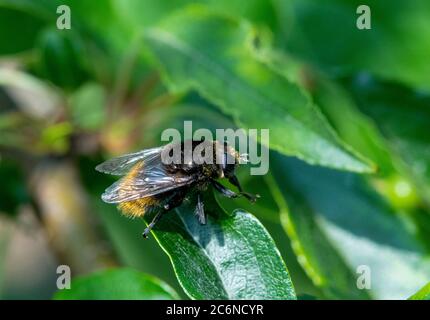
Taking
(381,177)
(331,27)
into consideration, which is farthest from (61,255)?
(331,27)

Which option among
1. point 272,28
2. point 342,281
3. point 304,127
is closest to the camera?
point 304,127

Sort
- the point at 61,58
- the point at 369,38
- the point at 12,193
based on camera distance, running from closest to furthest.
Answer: the point at 61,58, the point at 12,193, the point at 369,38

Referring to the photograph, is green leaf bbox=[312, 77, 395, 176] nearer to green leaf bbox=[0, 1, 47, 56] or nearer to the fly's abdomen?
the fly's abdomen

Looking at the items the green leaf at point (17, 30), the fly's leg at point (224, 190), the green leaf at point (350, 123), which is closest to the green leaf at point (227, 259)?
the fly's leg at point (224, 190)

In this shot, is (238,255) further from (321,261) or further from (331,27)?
(331,27)

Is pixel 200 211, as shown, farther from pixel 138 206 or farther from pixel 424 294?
pixel 424 294

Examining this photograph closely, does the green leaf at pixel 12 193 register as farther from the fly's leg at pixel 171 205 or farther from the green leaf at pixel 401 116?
the green leaf at pixel 401 116

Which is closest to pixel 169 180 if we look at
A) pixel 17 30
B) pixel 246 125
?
pixel 246 125
